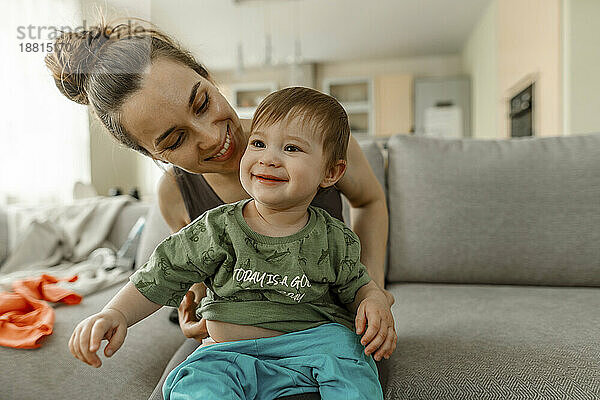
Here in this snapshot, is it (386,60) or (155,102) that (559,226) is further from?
(386,60)

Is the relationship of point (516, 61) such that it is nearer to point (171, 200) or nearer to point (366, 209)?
point (366, 209)

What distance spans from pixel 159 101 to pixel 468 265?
3.36 feet

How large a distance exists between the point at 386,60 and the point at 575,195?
7.07 m

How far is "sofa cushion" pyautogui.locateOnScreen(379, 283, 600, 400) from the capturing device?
86cm

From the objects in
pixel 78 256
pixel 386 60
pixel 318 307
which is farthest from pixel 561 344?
pixel 386 60

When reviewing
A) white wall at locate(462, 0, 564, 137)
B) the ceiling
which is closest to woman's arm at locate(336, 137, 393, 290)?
white wall at locate(462, 0, 564, 137)

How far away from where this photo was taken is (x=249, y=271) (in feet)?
2.66

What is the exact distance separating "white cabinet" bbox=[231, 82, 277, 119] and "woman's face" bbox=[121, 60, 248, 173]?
752 centimetres

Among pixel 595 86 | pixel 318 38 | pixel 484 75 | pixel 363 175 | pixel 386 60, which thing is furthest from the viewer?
pixel 386 60

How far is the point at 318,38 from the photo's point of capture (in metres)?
6.90

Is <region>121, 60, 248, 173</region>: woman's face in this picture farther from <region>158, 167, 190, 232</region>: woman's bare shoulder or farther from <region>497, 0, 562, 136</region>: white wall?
<region>497, 0, 562, 136</region>: white wall

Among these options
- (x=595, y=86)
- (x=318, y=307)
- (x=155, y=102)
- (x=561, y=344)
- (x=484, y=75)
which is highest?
(x=484, y=75)

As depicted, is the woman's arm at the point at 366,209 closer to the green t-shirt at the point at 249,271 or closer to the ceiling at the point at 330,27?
the green t-shirt at the point at 249,271

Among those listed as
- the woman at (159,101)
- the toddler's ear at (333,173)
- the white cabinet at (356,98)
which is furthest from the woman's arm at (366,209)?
the white cabinet at (356,98)
